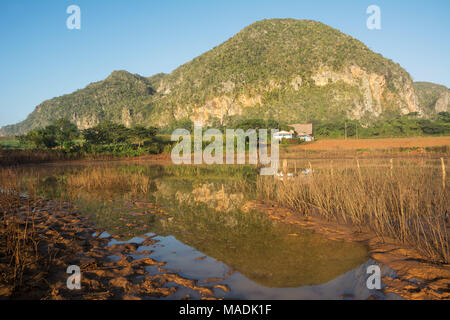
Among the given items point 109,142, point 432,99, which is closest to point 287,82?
point 109,142

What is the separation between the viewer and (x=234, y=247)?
5.67 m

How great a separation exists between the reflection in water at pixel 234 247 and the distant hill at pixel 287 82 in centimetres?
7125

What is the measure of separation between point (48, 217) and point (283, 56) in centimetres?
9771

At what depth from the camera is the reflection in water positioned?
4.20 metres

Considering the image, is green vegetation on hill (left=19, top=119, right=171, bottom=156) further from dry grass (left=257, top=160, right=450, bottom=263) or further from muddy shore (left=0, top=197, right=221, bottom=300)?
muddy shore (left=0, top=197, right=221, bottom=300)

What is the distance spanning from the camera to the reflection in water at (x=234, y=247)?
420 centimetres

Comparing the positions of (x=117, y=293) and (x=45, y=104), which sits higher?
(x=45, y=104)

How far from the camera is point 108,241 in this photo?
5.99 meters

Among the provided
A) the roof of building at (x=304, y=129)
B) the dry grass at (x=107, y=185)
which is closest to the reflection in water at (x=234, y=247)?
the dry grass at (x=107, y=185)

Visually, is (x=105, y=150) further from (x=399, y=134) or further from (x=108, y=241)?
(x=399, y=134)

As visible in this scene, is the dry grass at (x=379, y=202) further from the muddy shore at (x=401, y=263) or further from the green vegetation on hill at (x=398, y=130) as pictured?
the green vegetation on hill at (x=398, y=130)

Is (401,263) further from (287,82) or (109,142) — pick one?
(287,82)

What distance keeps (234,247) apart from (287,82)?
87440mm
